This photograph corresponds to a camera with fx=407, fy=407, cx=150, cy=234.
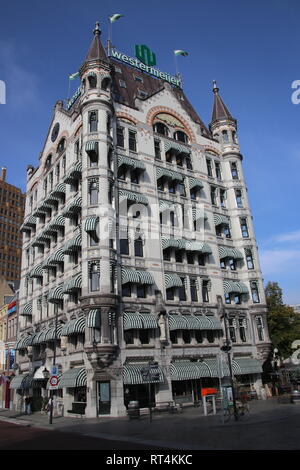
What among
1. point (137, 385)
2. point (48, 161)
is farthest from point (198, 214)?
point (48, 161)

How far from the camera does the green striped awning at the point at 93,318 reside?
94.2 ft

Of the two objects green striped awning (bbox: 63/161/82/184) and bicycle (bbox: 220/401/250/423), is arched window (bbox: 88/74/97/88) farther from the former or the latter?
bicycle (bbox: 220/401/250/423)

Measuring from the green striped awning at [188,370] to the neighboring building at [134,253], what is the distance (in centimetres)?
11

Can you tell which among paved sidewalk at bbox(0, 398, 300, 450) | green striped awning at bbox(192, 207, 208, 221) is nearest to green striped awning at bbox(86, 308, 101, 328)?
paved sidewalk at bbox(0, 398, 300, 450)

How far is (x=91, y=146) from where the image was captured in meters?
33.6

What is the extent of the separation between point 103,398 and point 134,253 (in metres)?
11.5

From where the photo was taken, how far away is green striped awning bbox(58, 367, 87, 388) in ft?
93.8

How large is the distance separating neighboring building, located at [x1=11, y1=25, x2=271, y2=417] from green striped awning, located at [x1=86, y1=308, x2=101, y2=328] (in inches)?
3.9
